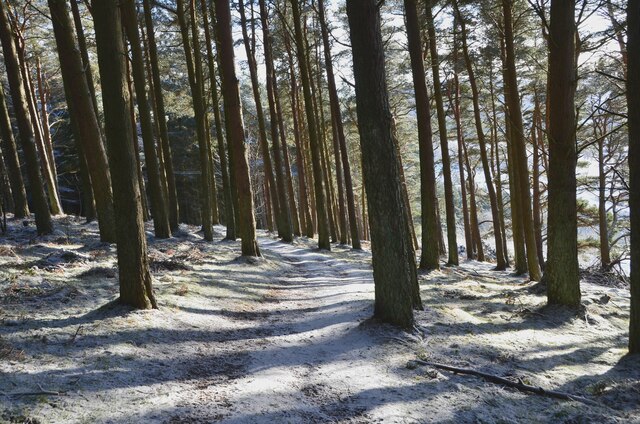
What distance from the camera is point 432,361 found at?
4.60 meters

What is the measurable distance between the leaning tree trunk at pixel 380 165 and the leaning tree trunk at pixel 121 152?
3.06 m

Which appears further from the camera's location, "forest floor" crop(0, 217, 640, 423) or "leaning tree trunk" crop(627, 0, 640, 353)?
"leaning tree trunk" crop(627, 0, 640, 353)

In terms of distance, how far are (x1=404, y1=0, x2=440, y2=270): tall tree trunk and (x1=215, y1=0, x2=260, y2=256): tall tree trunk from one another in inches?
180

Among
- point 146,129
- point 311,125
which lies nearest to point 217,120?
point 311,125

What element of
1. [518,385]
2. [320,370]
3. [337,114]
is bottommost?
[518,385]

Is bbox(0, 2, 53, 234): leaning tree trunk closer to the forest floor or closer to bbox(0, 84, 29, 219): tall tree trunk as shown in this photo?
bbox(0, 84, 29, 219): tall tree trunk

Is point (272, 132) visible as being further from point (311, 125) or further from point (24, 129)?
point (24, 129)

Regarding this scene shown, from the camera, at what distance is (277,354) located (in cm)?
482

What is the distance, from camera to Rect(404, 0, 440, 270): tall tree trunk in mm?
9859

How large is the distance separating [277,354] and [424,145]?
24.6 feet

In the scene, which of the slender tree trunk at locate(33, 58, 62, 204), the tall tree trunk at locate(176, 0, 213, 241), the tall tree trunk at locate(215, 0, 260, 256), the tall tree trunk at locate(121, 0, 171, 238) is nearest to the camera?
the tall tree trunk at locate(215, 0, 260, 256)

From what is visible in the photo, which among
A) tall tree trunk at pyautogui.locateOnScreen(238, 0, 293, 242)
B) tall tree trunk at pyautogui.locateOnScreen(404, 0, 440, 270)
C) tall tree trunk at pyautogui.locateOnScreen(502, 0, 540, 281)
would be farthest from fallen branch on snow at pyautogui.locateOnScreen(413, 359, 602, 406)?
tall tree trunk at pyautogui.locateOnScreen(238, 0, 293, 242)

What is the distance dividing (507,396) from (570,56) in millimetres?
5872

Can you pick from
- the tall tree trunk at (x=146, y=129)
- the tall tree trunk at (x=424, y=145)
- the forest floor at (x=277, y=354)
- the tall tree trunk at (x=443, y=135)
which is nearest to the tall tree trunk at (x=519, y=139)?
the tall tree trunk at (x=443, y=135)
